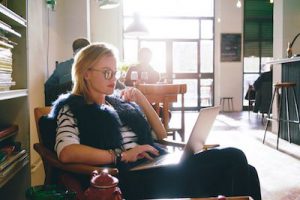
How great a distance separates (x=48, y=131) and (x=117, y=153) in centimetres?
35

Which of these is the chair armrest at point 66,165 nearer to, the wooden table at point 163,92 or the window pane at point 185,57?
the wooden table at point 163,92

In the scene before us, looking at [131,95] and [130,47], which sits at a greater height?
[130,47]

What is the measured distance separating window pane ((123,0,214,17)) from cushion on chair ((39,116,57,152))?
29.1 ft

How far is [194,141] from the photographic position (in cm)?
156

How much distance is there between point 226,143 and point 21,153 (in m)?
3.79

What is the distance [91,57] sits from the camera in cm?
167

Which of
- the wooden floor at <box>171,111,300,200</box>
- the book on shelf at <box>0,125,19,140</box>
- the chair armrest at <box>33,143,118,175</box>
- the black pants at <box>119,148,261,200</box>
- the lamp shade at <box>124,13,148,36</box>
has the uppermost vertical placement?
the lamp shade at <box>124,13,148,36</box>

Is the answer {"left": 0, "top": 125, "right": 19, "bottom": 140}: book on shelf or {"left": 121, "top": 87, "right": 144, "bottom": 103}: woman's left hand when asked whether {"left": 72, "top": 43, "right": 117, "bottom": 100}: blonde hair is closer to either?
{"left": 121, "top": 87, "right": 144, "bottom": 103}: woman's left hand

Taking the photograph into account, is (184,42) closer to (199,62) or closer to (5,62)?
(199,62)

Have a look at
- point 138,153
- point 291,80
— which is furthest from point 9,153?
point 291,80

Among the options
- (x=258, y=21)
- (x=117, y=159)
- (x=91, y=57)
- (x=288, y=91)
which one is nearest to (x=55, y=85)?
(x=91, y=57)

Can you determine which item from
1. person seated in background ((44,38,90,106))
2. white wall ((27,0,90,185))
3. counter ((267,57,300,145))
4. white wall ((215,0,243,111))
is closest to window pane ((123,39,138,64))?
white wall ((215,0,243,111))

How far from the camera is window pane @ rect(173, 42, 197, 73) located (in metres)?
10.5

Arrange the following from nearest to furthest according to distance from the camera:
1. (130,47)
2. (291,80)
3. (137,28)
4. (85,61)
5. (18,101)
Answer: (85,61), (18,101), (291,80), (137,28), (130,47)
